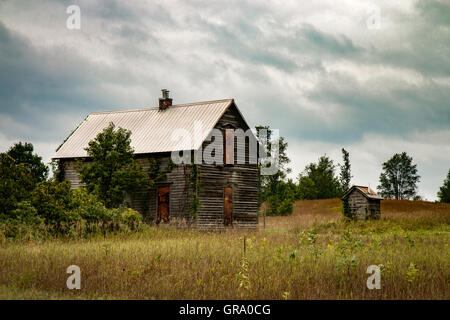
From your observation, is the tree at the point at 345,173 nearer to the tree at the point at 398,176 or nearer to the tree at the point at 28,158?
the tree at the point at 398,176

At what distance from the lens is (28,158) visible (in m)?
47.1

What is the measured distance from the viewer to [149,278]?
1035cm

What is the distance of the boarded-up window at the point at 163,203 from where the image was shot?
26375 mm

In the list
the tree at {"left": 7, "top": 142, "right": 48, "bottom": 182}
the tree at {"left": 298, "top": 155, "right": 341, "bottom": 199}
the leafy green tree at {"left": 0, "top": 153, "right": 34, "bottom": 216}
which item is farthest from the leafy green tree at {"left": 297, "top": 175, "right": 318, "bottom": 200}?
the leafy green tree at {"left": 0, "top": 153, "right": 34, "bottom": 216}

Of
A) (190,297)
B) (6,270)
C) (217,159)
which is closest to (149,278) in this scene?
(190,297)

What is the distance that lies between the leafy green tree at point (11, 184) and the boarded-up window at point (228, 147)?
37.4 feet

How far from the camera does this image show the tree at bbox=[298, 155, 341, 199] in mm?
72438

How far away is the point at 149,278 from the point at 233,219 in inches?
659

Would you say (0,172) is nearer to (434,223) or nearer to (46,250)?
(46,250)

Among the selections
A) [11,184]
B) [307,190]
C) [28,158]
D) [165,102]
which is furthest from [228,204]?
[307,190]

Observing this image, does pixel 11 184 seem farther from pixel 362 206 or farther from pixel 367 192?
pixel 367 192
